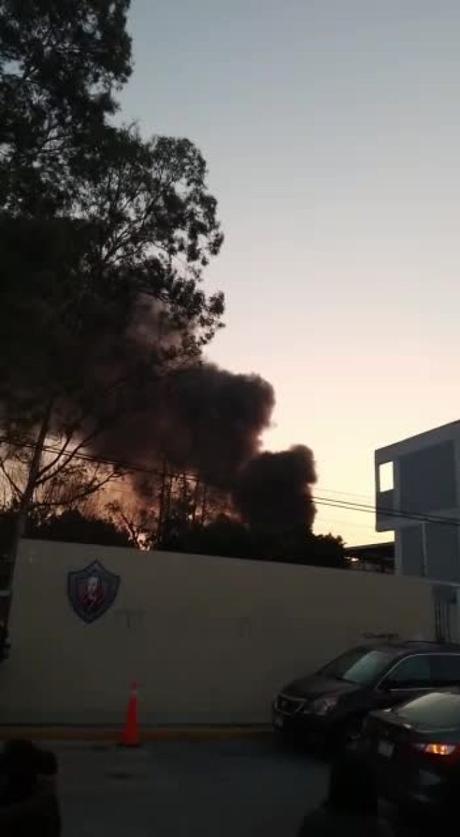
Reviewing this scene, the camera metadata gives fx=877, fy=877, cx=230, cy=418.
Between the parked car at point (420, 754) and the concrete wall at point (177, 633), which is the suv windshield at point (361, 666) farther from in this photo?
the parked car at point (420, 754)

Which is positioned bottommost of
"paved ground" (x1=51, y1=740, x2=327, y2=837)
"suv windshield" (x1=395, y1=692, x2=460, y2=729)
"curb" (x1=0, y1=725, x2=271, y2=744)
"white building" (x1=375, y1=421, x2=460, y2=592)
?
"paved ground" (x1=51, y1=740, x2=327, y2=837)

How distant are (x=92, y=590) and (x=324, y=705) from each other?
3979 millimetres

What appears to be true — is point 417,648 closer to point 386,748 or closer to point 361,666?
point 361,666

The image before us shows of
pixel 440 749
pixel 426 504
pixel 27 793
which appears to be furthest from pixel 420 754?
pixel 426 504

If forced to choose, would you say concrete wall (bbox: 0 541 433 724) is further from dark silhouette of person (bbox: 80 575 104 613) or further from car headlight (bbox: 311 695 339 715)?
car headlight (bbox: 311 695 339 715)

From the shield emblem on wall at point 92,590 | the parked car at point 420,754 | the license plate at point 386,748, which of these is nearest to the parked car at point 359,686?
the shield emblem on wall at point 92,590

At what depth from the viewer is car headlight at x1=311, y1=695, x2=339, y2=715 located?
10.3m

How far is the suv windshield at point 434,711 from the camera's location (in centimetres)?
652

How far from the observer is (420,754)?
20.5 ft

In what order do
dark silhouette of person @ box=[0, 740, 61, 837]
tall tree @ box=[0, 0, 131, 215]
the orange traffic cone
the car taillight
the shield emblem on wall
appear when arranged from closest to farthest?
1. dark silhouette of person @ box=[0, 740, 61, 837]
2. the car taillight
3. the orange traffic cone
4. the shield emblem on wall
5. tall tree @ box=[0, 0, 131, 215]

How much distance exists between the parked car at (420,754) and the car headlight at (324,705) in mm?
3436

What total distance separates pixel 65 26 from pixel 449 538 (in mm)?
30667

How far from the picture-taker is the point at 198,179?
22.9 meters

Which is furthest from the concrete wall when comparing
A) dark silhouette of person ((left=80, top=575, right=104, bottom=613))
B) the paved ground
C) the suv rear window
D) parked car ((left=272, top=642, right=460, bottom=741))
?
the suv rear window
